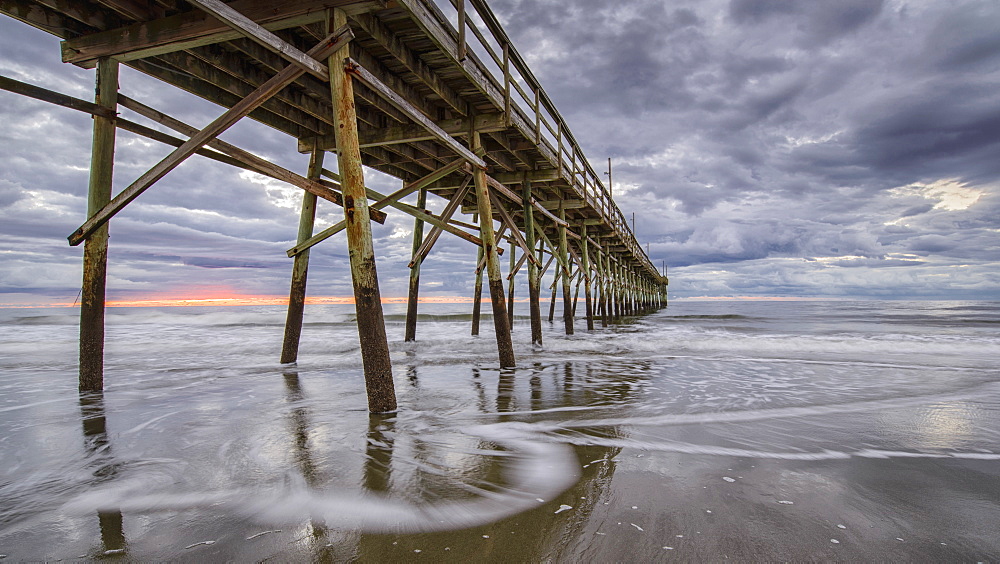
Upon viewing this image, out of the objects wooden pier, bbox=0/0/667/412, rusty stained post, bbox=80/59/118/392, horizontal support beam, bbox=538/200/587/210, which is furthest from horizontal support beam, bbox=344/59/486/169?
horizontal support beam, bbox=538/200/587/210

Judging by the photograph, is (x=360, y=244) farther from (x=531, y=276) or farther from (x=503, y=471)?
(x=531, y=276)

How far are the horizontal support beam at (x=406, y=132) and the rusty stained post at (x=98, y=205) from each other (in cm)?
284

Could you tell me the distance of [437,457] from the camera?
301cm

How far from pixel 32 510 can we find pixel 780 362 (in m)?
9.92

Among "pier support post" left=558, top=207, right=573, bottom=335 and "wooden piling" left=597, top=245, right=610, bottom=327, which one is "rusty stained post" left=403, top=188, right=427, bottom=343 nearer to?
"pier support post" left=558, top=207, right=573, bottom=335

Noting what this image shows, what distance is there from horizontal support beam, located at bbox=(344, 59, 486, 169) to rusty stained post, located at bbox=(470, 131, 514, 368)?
24 centimetres

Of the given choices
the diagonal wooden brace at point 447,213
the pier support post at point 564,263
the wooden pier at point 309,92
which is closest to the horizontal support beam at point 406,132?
the wooden pier at point 309,92

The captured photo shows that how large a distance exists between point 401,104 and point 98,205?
345cm

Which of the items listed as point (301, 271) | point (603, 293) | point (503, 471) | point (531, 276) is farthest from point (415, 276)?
point (603, 293)

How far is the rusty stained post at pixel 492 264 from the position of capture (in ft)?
23.1

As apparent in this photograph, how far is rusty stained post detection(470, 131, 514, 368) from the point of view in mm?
7051

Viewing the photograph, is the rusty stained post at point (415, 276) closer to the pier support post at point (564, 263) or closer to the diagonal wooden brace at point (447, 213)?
the diagonal wooden brace at point (447, 213)

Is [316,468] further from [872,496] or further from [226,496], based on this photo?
[872,496]

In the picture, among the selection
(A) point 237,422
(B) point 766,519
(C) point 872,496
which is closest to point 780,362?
(C) point 872,496
